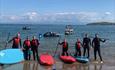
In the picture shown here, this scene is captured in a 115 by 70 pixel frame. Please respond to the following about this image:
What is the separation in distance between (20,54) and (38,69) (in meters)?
2.68

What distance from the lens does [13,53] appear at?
20234mm

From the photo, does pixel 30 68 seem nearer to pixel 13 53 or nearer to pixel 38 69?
pixel 38 69

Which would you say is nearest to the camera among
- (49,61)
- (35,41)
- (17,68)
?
(17,68)

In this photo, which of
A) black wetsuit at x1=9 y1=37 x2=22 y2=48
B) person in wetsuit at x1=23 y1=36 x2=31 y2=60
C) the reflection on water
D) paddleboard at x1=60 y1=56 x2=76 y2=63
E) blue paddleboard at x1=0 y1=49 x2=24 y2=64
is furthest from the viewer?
black wetsuit at x1=9 y1=37 x2=22 y2=48

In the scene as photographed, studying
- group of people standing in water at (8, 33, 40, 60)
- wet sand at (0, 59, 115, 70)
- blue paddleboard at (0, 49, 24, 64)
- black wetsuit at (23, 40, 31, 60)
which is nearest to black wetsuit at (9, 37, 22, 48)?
group of people standing in water at (8, 33, 40, 60)

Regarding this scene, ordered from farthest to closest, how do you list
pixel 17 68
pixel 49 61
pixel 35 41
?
pixel 35 41 → pixel 49 61 → pixel 17 68

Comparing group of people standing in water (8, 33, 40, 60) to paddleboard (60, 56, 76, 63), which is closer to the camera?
paddleboard (60, 56, 76, 63)

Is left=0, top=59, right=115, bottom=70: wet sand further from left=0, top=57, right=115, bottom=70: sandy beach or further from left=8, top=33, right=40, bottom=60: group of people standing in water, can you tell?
left=8, top=33, right=40, bottom=60: group of people standing in water

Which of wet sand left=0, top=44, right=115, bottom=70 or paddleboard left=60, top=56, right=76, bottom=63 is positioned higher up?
paddleboard left=60, top=56, right=76, bottom=63

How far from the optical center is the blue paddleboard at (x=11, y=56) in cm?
1911

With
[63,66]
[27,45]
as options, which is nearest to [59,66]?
[63,66]

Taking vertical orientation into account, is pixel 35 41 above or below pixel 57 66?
above

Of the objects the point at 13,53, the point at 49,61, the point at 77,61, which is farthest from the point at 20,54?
the point at 77,61

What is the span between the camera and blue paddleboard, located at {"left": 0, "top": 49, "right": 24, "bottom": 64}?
62.7 feet
